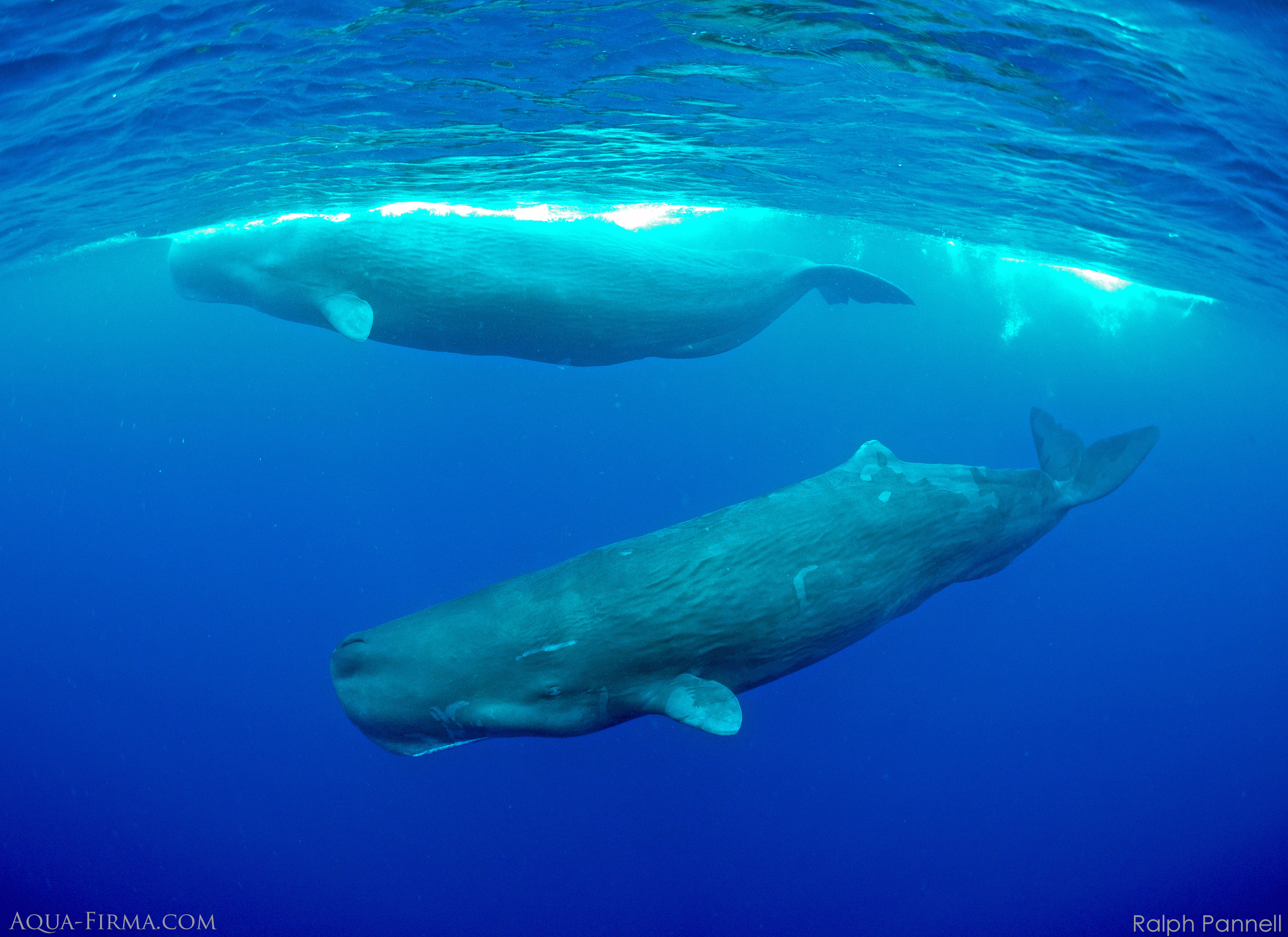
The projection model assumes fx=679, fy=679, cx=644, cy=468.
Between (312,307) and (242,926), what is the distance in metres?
17.2

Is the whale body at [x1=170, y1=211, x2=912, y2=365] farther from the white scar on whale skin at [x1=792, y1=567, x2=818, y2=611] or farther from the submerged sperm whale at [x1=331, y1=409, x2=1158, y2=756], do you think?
the white scar on whale skin at [x1=792, y1=567, x2=818, y2=611]

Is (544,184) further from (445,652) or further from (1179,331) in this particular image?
(1179,331)

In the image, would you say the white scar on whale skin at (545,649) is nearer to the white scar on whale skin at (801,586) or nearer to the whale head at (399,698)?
the whale head at (399,698)

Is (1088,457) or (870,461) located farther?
(1088,457)

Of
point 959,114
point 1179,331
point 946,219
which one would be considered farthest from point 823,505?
point 1179,331

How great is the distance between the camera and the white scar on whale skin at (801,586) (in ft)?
19.0

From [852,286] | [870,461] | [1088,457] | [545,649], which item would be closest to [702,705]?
[545,649]

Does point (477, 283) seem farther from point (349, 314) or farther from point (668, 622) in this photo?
point (668, 622)

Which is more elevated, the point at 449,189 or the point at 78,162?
the point at 449,189

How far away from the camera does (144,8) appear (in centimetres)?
650

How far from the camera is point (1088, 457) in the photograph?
9.00 metres

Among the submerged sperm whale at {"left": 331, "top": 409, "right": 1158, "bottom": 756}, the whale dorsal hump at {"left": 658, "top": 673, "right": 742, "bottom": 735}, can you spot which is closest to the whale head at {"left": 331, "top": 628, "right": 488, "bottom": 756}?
the submerged sperm whale at {"left": 331, "top": 409, "right": 1158, "bottom": 756}

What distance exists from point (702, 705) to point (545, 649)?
128 centimetres

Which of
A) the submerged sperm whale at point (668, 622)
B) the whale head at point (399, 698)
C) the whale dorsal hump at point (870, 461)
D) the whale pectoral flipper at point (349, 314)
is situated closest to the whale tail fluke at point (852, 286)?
the whale dorsal hump at point (870, 461)
